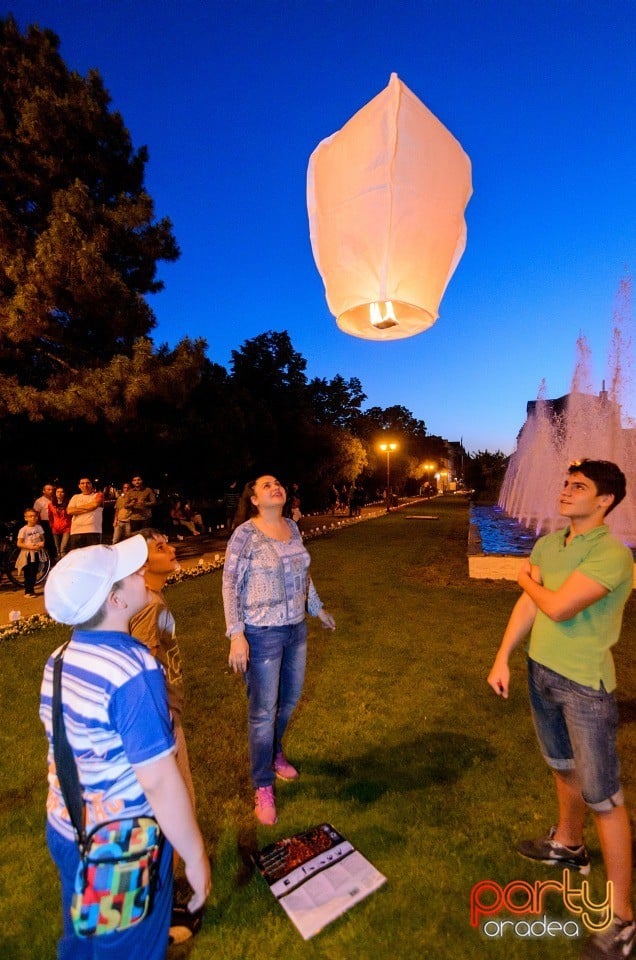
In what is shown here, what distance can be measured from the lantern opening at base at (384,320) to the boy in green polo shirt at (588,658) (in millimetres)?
1186

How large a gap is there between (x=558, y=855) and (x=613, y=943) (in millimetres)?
545

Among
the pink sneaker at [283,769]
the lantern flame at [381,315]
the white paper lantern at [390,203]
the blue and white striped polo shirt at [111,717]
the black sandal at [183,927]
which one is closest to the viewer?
the blue and white striped polo shirt at [111,717]

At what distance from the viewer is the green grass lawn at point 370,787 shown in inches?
101

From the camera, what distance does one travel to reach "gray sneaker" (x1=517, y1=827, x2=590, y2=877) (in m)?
2.90

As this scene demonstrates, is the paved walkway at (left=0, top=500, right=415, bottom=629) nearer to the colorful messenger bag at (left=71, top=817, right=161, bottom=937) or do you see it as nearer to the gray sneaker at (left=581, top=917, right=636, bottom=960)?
the colorful messenger bag at (left=71, top=817, right=161, bottom=937)

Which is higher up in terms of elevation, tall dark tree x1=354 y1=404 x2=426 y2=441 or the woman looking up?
tall dark tree x1=354 y1=404 x2=426 y2=441

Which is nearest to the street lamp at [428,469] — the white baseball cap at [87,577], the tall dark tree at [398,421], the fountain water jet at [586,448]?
the tall dark tree at [398,421]

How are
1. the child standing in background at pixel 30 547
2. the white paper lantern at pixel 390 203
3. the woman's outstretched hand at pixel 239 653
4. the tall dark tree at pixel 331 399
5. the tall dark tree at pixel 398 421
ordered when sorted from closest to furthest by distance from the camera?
the white paper lantern at pixel 390 203, the woman's outstretched hand at pixel 239 653, the child standing in background at pixel 30 547, the tall dark tree at pixel 331 399, the tall dark tree at pixel 398 421

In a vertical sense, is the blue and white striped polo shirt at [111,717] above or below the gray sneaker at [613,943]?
above

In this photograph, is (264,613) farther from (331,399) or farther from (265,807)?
(331,399)

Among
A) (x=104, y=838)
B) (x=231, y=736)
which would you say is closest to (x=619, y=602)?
(x=104, y=838)

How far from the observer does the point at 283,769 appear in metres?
3.85

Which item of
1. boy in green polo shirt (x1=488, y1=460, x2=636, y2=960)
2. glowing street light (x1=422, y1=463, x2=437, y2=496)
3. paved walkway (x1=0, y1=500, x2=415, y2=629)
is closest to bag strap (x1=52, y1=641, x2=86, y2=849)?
boy in green polo shirt (x1=488, y1=460, x2=636, y2=960)

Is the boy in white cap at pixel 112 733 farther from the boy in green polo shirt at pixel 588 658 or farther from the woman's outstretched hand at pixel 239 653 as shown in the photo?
the boy in green polo shirt at pixel 588 658
